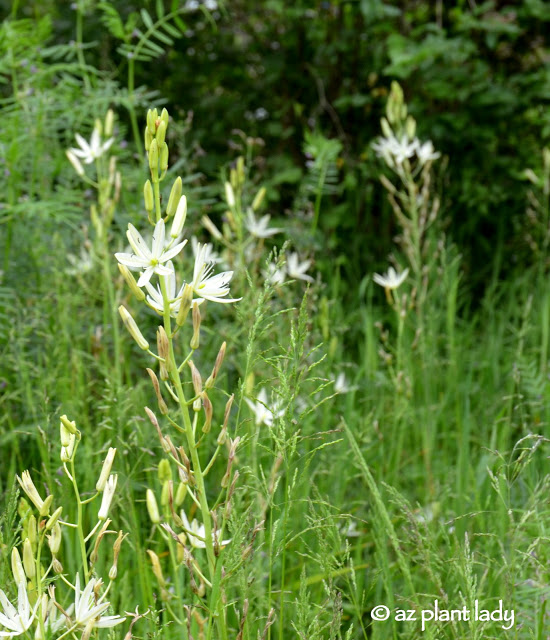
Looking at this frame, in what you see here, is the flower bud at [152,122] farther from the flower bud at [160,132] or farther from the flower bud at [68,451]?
the flower bud at [68,451]

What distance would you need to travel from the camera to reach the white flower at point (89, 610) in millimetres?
1050

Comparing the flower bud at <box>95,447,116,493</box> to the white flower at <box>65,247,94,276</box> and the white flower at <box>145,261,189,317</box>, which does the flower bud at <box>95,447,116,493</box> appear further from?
the white flower at <box>65,247,94,276</box>

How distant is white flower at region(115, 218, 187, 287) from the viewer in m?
1.17

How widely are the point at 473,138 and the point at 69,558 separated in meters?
3.25

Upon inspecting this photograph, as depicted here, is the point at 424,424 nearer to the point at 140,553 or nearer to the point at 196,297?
the point at 140,553

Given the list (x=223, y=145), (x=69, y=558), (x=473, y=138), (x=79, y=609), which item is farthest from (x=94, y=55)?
(x=79, y=609)

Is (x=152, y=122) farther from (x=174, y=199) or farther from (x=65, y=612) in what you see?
(x=65, y=612)

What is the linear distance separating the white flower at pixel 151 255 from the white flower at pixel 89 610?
1.39ft

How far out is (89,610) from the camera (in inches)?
42.6

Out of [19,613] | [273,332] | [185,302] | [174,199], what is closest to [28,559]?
[19,613]

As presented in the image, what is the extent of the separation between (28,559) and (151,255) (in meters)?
0.44

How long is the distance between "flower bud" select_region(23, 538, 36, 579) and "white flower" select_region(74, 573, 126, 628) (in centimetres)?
6

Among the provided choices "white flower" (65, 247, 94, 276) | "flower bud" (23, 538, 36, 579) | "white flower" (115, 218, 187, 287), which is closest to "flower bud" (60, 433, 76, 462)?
"flower bud" (23, 538, 36, 579)

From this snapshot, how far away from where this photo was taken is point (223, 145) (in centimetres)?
482
